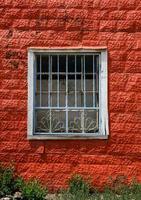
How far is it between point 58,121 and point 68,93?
0.57 metres

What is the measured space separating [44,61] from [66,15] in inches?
38.3

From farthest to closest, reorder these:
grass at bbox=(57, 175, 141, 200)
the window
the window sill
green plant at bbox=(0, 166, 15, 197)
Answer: the window
the window sill
green plant at bbox=(0, 166, 15, 197)
grass at bbox=(57, 175, 141, 200)

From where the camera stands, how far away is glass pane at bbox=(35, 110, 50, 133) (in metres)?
10.4

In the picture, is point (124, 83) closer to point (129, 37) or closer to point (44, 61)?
point (129, 37)

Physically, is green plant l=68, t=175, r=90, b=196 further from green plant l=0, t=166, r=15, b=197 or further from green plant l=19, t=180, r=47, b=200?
green plant l=0, t=166, r=15, b=197

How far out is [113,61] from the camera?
10.3m

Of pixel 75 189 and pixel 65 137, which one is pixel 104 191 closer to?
pixel 75 189

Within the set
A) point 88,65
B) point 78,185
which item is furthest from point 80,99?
point 78,185

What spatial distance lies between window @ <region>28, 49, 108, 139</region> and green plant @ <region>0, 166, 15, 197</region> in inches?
37.1

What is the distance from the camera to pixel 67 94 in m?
10.5

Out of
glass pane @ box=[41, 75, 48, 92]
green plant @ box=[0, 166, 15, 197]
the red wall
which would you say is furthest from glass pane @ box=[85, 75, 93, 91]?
green plant @ box=[0, 166, 15, 197]

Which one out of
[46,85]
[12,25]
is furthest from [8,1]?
[46,85]

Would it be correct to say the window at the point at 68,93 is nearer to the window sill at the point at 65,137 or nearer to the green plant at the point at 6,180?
the window sill at the point at 65,137

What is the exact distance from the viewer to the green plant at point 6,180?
9773 millimetres
